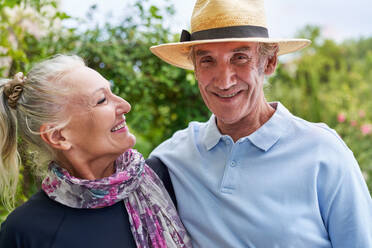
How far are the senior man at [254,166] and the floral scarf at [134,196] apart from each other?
9cm

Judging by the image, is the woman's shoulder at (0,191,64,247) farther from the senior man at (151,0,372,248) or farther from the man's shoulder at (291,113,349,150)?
the man's shoulder at (291,113,349,150)

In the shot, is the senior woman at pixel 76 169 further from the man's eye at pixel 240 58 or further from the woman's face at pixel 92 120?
the man's eye at pixel 240 58

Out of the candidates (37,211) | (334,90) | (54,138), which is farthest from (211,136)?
(334,90)

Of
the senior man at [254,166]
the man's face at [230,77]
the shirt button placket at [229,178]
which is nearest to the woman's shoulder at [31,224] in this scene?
the senior man at [254,166]

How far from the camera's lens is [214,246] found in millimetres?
1661

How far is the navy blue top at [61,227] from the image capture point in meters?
1.50

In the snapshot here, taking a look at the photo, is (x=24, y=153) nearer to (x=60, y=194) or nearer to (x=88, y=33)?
(x=60, y=194)

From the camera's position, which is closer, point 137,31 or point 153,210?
point 153,210

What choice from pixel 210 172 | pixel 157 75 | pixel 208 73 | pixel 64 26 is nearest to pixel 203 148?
pixel 210 172

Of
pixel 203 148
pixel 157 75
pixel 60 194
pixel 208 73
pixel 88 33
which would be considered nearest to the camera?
pixel 60 194

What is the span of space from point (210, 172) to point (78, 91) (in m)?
0.66

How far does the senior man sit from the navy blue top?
0.33 meters

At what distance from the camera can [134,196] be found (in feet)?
5.61

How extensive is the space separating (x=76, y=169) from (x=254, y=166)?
0.75 metres
